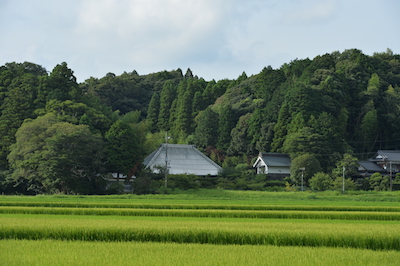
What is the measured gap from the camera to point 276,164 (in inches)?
2050

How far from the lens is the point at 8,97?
156 feet

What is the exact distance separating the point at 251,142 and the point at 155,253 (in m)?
51.2

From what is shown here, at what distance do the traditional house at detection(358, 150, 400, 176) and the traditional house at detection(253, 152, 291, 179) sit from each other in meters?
8.00

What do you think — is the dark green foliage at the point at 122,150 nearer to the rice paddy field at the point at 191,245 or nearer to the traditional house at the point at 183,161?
the traditional house at the point at 183,161

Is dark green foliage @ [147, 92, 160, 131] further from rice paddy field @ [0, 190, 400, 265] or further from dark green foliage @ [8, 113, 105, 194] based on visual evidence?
rice paddy field @ [0, 190, 400, 265]

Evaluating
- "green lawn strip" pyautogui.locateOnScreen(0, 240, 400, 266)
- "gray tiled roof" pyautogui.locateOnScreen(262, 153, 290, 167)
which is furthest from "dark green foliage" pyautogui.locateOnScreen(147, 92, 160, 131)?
"green lawn strip" pyautogui.locateOnScreen(0, 240, 400, 266)

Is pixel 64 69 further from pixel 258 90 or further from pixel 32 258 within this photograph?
pixel 32 258

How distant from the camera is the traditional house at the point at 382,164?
168 ft

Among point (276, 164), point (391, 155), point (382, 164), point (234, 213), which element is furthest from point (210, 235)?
point (391, 155)

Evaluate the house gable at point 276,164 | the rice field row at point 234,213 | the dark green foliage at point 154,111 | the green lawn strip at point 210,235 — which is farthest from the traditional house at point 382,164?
the green lawn strip at point 210,235

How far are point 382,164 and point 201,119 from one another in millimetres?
24830

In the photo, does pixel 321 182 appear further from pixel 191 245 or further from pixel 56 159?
pixel 191 245

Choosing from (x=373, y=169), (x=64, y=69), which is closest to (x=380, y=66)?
(x=373, y=169)

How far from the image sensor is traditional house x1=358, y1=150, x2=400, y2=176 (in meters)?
51.2
